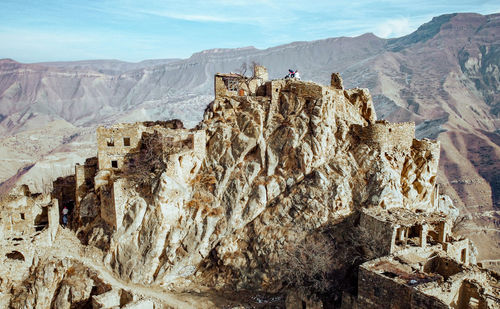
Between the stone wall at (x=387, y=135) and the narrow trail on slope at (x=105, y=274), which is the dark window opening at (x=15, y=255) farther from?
the stone wall at (x=387, y=135)

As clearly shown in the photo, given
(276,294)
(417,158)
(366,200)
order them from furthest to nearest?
(417,158)
(366,200)
(276,294)

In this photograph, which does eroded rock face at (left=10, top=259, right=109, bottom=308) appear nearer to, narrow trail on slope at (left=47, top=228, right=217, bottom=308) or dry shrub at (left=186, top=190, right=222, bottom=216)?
narrow trail on slope at (left=47, top=228, right=217, bottom=308)

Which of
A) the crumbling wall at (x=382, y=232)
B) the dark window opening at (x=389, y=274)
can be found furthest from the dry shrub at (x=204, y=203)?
the dark window opening at (x=389, y=274)

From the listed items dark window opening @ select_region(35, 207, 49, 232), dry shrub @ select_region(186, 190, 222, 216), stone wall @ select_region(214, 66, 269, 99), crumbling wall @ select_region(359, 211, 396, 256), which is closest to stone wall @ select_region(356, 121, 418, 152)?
crumbling wall @ select_region(359, 211, 396, 256)

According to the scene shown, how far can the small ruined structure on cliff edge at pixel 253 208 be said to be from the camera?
31688 millimetres

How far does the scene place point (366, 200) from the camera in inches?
1379

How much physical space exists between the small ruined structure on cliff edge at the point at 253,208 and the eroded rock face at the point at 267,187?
0.36 ft

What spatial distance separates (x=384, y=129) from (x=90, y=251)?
102ft

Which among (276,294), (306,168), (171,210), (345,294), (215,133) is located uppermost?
(215,133)

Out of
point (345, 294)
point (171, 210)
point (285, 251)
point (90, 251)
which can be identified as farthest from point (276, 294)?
point (90, 251)

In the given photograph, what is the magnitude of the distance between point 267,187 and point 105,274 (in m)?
17.3

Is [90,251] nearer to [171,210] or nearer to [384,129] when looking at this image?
[171,210]

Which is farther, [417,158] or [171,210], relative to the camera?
[417,158]

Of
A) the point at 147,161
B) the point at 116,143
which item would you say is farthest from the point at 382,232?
the point at 116,143
